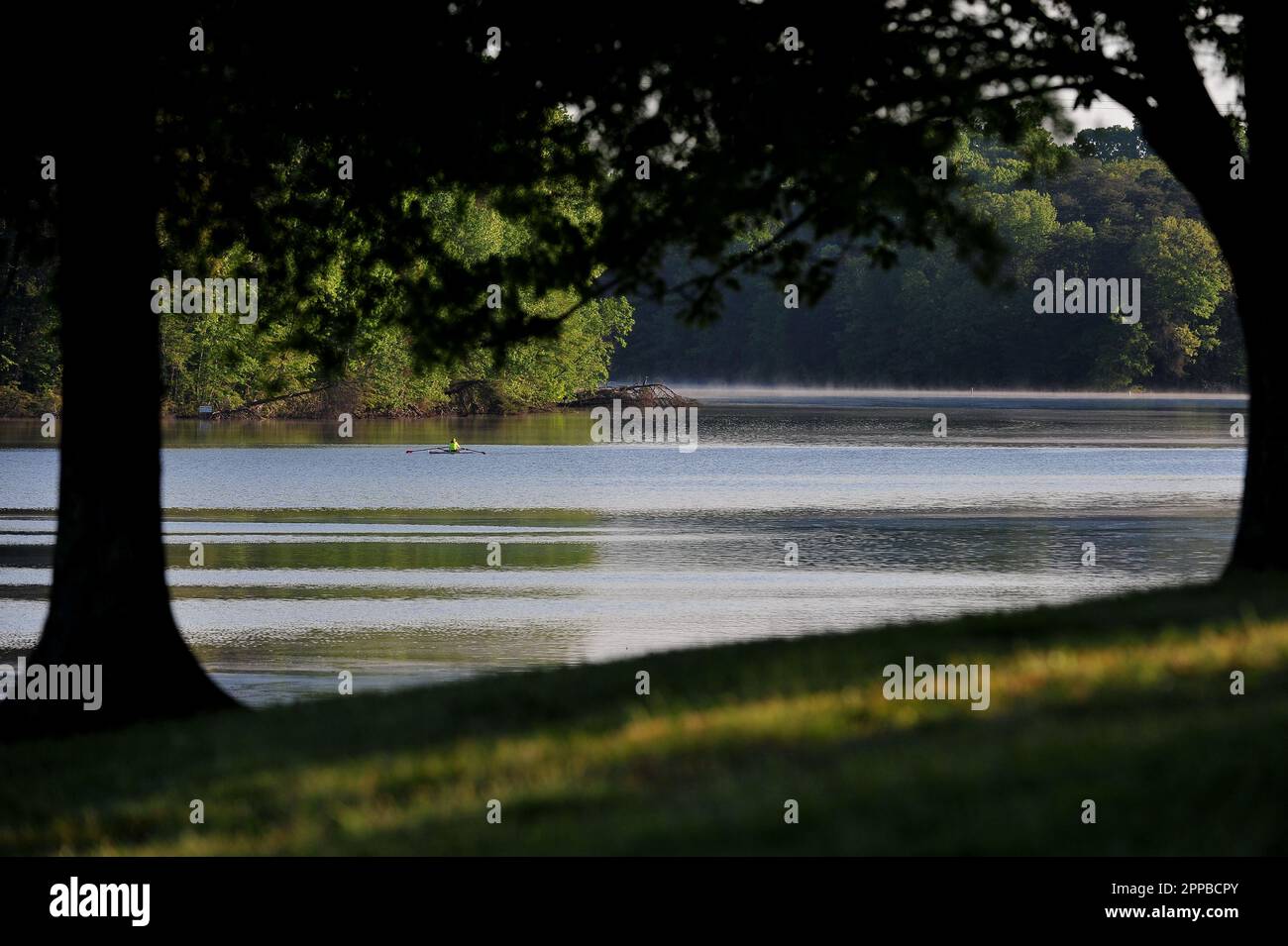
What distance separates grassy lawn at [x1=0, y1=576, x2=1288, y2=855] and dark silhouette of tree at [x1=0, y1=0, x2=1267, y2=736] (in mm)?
2470

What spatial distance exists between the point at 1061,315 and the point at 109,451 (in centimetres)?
12421

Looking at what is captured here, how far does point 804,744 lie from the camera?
340 inches

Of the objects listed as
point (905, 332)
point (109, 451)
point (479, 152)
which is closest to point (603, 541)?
point (479, 152)

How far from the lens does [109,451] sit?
13.5 meters

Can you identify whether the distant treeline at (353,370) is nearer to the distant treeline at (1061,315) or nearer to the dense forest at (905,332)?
the dense forest at (905,332)

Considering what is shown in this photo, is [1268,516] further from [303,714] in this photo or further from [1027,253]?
[1027,253]

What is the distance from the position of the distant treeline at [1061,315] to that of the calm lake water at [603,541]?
65934 mm

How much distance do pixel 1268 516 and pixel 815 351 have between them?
154 meters

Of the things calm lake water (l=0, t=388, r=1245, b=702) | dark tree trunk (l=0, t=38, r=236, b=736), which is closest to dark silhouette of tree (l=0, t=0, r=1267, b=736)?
dark tree trunk (l=0, t=38, r=236, b=736)

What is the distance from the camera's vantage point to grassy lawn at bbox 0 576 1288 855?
7.41 meters

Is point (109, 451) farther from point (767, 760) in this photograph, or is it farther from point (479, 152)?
point (767, 760)

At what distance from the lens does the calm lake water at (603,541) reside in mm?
19375

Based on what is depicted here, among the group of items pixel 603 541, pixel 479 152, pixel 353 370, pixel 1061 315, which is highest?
pixel 1061 315
